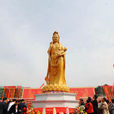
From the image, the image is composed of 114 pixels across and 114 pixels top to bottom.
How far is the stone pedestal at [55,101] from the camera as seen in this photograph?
6.67 metres

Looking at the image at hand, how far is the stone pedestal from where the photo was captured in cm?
667

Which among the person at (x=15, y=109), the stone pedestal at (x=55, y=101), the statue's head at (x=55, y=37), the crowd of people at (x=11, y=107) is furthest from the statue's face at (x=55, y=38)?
the person at (x=15, y=109)

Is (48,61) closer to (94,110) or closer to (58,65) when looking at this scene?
(58,65)

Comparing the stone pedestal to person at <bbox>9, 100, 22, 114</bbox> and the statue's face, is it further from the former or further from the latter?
the statue's face

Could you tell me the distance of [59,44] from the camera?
28.1 ft

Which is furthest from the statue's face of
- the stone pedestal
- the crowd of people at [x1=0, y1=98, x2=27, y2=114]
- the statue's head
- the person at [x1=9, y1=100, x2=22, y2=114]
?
the person at [x1=9, y1=100, x2=22, y2=114]

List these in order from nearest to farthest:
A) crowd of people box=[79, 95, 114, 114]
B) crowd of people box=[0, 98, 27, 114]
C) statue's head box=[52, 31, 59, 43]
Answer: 1. crowd of people box=[0, 98, 27, 114]
2. crowd of people box=[79, 95, 114, 114]
3. statue's head box=[52, 31, 59, 43]

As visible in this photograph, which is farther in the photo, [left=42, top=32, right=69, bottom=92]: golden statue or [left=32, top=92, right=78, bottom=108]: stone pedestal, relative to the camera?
[left=42, top=32, right=69, bottom=92]: golden statue

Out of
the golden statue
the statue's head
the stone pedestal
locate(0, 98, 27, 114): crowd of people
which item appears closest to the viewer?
locate(0, 98, 27, 114): crowd of people

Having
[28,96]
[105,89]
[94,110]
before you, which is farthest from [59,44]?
[105,89]

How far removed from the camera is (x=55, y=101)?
672cm

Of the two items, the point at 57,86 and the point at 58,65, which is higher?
the point at 58,65

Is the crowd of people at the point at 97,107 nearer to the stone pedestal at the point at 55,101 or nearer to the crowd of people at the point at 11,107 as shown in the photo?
the stone pedestal at the point at 55,101

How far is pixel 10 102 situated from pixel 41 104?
7.91ft
